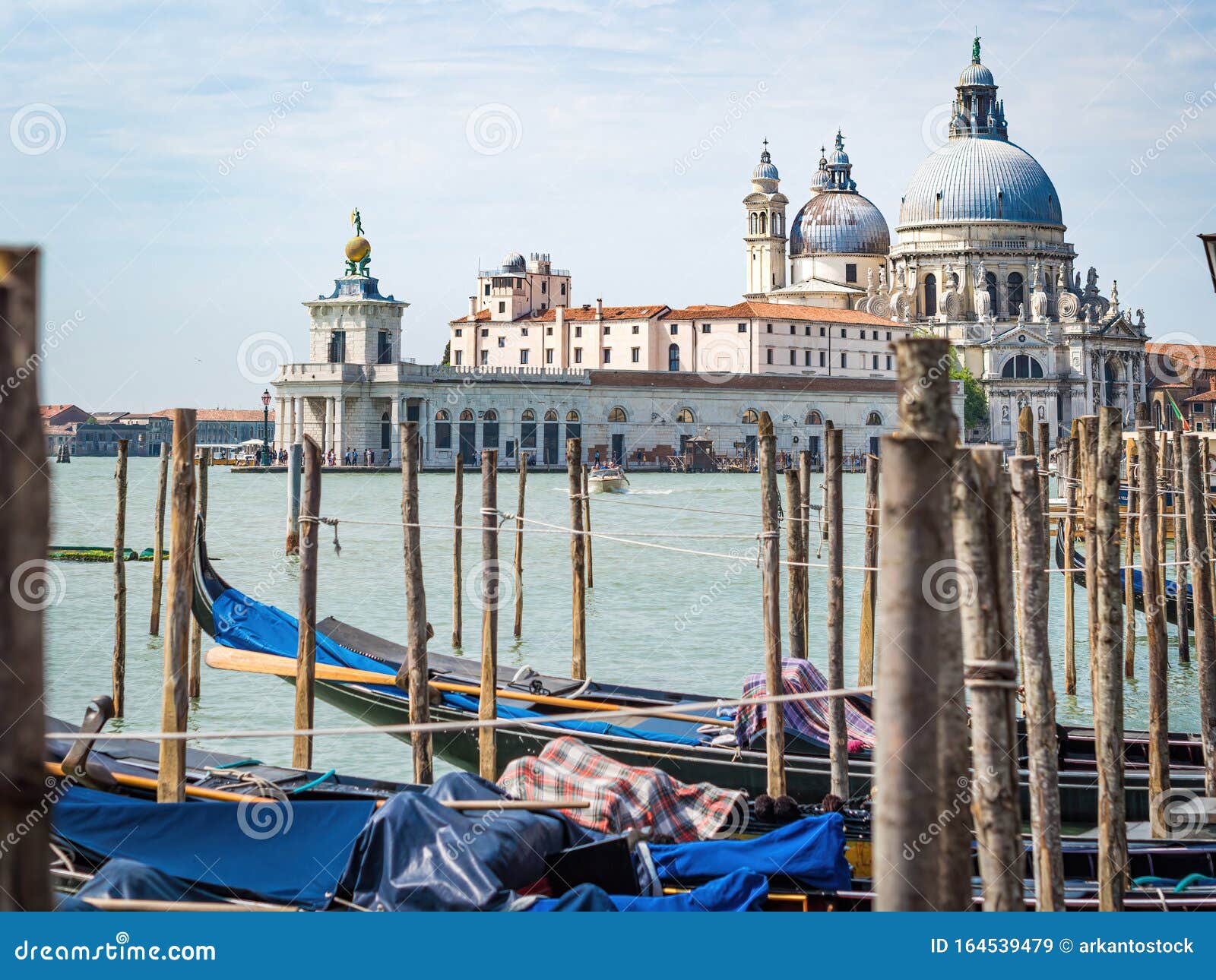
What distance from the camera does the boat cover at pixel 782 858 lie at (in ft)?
15.7

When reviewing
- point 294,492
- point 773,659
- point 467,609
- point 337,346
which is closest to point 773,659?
point 773,659

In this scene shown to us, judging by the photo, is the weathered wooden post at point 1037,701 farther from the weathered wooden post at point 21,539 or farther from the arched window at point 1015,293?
the arched window at point 1015,293

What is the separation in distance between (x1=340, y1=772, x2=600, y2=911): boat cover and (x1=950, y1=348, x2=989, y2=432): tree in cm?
5239

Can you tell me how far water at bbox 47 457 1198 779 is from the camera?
1027cm

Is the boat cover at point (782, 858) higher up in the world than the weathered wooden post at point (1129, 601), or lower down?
lower down

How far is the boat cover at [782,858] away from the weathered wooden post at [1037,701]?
69 cm

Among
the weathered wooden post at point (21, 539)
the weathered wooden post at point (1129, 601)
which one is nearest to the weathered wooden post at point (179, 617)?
the weathered wooden post at point (21, 539)

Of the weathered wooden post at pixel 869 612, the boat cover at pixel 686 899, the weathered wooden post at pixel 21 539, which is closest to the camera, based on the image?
the weathered wooden post at pixel 21 539

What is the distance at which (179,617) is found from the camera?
18.3ft

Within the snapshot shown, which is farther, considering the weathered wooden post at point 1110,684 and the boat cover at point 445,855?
the weathered wooden post at point 1110,684

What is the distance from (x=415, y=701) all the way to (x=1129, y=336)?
58.9 m

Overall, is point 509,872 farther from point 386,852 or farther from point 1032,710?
point 1032,710

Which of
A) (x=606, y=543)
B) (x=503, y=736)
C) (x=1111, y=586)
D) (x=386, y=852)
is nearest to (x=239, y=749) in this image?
(x=503, y=736)

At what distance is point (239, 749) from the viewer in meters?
9.13
